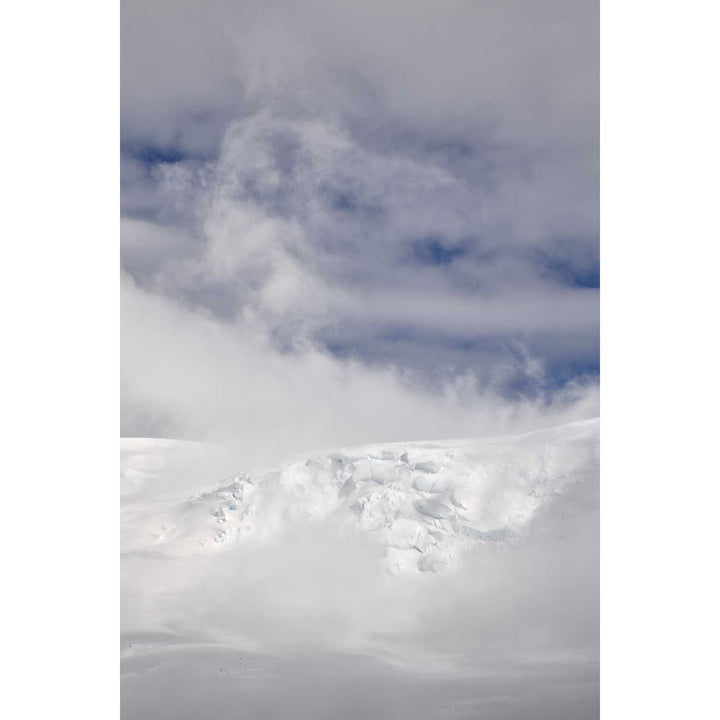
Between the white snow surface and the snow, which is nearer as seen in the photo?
the snow

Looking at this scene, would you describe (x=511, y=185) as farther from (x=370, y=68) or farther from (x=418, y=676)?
(x=418, y=676)

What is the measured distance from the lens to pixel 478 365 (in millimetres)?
2762

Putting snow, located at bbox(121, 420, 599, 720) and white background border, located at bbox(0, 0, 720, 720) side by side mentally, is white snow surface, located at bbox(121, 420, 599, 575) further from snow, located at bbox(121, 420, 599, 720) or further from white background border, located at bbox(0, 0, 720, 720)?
white background border, located at bbox(0, 0, 720, 720)

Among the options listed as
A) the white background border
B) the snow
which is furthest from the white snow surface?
the white background border

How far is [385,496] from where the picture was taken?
271 cm

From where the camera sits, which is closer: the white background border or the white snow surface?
the white background border

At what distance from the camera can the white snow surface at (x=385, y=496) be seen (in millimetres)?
2654

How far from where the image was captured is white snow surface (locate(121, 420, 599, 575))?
265cm

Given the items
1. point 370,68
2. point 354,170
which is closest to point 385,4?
point 370,68
